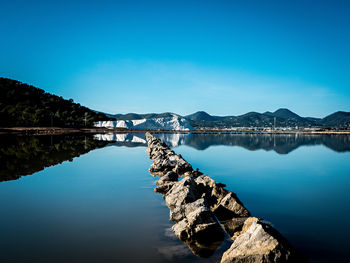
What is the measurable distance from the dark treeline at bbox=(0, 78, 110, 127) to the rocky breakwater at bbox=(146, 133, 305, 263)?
240 ft

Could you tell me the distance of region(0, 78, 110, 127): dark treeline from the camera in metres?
70.3

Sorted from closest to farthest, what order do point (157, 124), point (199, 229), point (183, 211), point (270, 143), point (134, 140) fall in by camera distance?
point (199, 229) → point (183, 211) → point (270, 143) → point (134, 140) → point (157, 124)

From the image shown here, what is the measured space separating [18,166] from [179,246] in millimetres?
13023

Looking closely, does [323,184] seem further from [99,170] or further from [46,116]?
[46,116]

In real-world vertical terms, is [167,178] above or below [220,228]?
above

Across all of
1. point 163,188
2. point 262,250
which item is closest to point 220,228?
point 262,250

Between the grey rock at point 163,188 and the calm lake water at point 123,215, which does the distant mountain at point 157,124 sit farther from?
the grey rock at point 163,188

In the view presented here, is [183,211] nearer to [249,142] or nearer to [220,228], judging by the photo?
[220,228]

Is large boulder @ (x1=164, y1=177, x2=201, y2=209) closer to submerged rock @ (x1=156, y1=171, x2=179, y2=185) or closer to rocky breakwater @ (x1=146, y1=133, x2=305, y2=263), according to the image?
rocky breakwater @ (x1=146, y1=133, x2=305, y2=263)

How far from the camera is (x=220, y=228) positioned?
597cm

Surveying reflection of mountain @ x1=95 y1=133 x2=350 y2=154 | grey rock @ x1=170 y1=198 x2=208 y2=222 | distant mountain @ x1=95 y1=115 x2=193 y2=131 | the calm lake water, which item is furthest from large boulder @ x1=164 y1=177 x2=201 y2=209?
distant mountain @ x1=95 y1=115 x2=193 y2=131

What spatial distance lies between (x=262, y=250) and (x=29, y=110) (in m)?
84.2

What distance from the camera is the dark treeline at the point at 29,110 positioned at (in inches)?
2768

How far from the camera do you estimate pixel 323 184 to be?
12.3 metres
